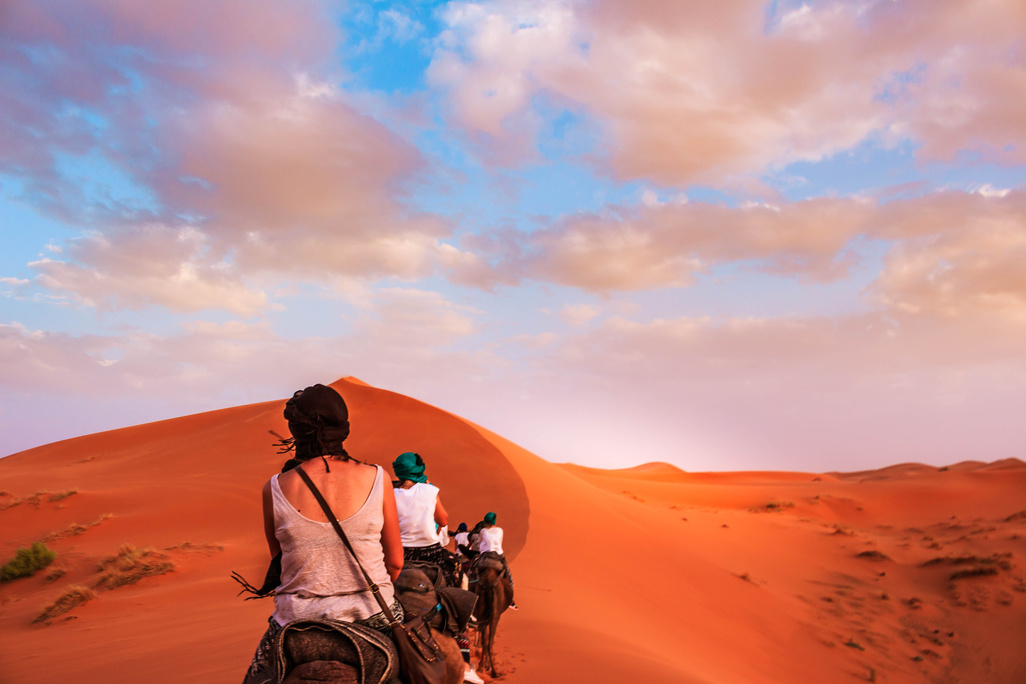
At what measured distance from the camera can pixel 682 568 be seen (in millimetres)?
18797

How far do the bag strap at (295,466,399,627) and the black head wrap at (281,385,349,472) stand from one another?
5.0 inches

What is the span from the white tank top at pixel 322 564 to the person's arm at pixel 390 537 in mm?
91

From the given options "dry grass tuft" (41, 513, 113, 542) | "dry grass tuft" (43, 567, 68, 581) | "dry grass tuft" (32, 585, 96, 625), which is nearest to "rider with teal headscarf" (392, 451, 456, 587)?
"dry grass tuft" (32, 585, 96, 625)

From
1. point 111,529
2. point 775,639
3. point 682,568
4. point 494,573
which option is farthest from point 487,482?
point 494,573

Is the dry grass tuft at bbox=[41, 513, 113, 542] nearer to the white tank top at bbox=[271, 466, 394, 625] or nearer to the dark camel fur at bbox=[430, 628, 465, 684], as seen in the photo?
the dark camel fur at bbox=[430, 628, 465, 684]

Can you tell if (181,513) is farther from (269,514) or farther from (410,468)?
(269,514)

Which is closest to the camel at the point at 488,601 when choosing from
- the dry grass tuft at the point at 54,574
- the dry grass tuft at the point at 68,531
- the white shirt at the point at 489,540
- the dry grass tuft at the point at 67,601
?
the white shirt at the point at 489,540

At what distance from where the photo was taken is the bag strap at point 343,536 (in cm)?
289

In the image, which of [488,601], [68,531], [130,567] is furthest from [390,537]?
[68,531]

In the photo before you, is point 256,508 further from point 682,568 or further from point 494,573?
point 494,573

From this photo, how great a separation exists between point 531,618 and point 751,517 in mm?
21042

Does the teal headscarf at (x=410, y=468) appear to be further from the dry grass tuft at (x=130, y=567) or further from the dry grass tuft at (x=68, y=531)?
the dry grass tuft at (x=68, y=531)

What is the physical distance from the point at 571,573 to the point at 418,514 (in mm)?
11308

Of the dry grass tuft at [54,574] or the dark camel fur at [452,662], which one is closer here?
the dark camel fur at [452,662]
